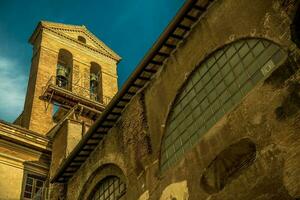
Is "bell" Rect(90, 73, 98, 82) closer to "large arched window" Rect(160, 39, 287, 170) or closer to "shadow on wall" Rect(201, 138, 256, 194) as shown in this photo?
"large arched window" Rect(160, 39, 287, 170)

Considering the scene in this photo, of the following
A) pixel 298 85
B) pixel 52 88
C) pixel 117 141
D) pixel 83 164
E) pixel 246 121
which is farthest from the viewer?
pixel 52 88

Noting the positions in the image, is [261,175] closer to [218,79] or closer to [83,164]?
[218,79]

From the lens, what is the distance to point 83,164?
12.0 m

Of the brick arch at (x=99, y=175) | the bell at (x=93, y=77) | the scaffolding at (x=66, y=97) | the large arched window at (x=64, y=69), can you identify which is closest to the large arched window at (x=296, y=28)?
the brick arch at (x=99, y=175)

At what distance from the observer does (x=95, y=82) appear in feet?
76.7

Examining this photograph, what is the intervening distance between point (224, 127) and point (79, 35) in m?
19.9

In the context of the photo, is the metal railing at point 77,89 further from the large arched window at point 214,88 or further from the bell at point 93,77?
the large arched window at point 214,88

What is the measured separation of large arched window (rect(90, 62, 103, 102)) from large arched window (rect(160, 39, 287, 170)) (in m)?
13.2

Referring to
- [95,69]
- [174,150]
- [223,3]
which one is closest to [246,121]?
[174,150]

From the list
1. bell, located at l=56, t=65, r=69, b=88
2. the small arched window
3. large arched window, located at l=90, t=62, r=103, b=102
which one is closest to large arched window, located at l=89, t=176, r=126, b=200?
large arched window, located at l=90, t=62, r=103, b=102

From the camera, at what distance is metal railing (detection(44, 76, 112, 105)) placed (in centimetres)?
2047

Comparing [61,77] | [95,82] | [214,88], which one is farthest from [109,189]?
[95,82]

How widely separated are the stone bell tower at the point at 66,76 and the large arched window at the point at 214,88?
30.0 ft

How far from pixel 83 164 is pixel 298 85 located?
7.73 metres
